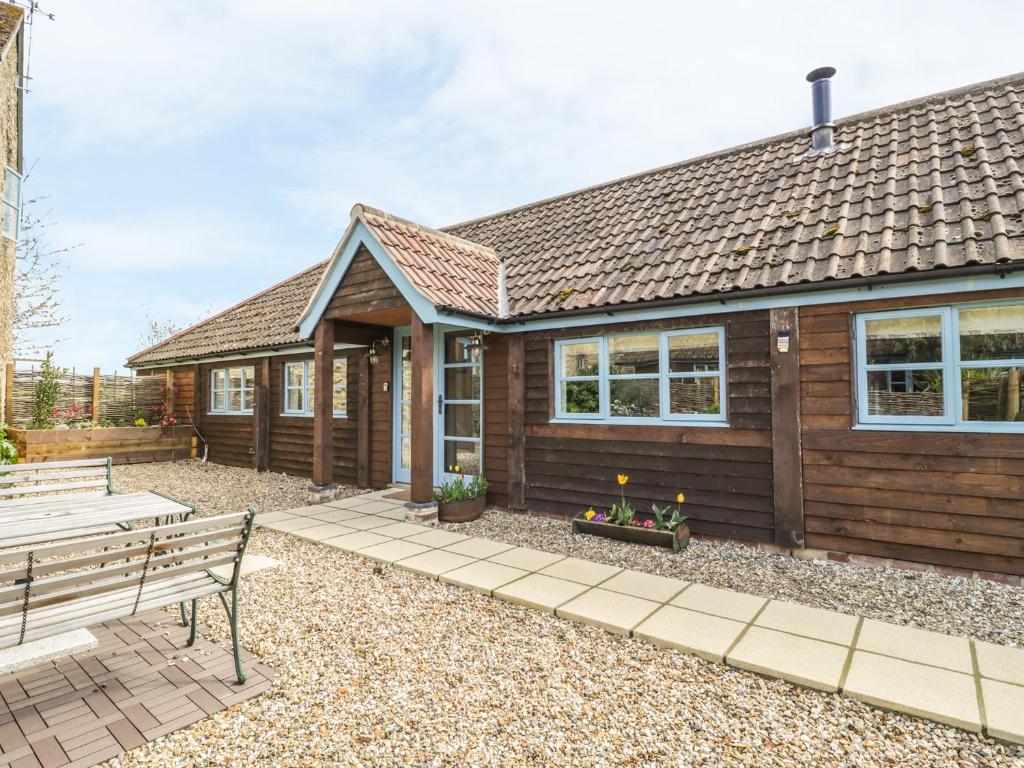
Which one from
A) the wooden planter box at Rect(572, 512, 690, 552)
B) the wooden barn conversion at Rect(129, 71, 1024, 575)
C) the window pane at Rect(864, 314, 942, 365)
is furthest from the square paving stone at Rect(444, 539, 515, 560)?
the window pane at Rect(864, 314, 942, 365)

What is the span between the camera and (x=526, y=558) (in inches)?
214

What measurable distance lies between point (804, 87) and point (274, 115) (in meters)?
12.3

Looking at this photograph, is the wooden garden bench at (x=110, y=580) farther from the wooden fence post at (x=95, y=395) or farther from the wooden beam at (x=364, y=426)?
the wooden fence post at (x=95, y=395)

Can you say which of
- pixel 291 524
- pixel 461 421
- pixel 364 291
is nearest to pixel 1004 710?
pixel 461 421

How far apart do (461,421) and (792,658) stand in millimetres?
5830

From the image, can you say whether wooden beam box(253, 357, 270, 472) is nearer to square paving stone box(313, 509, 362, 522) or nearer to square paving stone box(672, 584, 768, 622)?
square paving stone box(313, 509, 362, 522)

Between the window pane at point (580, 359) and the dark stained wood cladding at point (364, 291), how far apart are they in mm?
2375

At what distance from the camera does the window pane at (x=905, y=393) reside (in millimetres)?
4887

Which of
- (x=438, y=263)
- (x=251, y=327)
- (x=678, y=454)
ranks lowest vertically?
(x=678, y=454)

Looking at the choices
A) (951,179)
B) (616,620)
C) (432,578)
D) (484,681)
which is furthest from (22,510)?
(951,179)

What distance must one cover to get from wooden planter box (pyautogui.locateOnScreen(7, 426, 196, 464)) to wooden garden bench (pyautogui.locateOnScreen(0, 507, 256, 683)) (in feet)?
36.9

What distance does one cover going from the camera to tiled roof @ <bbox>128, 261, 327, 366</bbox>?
11617mm

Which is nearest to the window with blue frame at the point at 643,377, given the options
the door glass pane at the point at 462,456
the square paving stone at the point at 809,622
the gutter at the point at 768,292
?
the gutter at the point at 768,292

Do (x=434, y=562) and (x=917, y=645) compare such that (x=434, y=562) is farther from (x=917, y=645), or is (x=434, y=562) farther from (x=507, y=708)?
(x=917, y=645)
